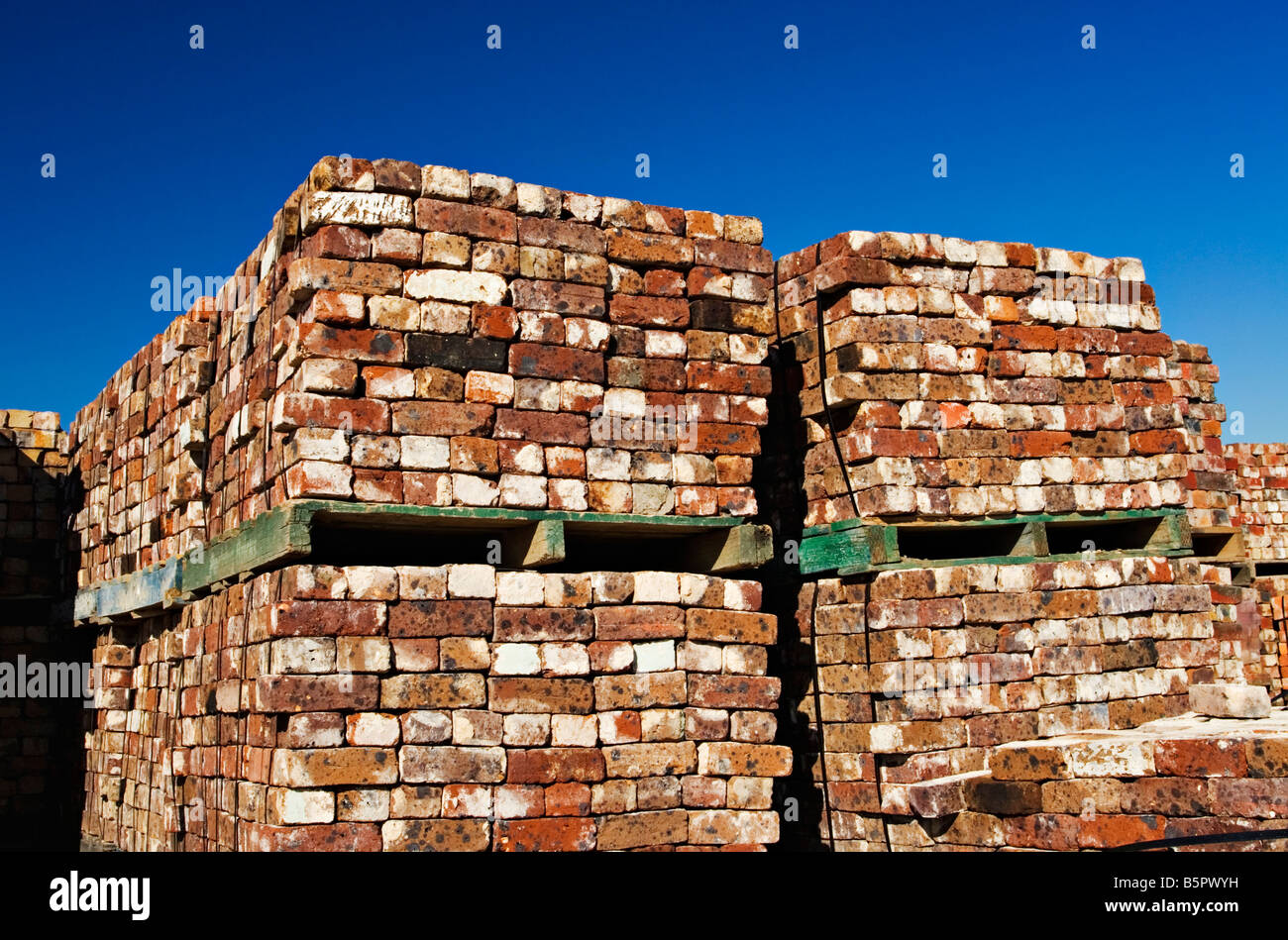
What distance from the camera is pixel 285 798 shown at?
5.18m

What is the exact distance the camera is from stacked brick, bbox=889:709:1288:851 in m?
5.23

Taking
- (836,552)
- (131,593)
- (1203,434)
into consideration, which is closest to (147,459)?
(131,593)

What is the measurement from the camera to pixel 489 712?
554cm

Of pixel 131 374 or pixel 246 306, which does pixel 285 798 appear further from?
pixel 131 374

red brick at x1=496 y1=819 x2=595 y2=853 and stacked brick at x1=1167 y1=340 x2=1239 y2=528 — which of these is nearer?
red brick at x1=496 y1=819 x2=595 y2=853

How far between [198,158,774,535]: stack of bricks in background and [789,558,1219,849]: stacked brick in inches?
42.0

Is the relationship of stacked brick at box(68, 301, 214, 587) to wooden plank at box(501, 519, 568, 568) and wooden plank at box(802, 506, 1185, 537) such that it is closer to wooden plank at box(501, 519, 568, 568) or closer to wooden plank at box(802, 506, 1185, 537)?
wooden plank at box(501, 519, 568, 568)

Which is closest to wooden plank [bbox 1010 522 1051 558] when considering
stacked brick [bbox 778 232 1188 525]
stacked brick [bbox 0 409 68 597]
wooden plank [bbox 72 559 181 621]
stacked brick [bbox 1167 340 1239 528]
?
stacked brick [bbox 778 232 1188 525]

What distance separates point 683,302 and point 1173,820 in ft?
10.7

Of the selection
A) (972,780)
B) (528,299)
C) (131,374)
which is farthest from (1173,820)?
(131,374)

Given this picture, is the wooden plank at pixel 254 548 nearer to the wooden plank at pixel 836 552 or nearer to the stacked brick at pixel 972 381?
the wooden plank at pixel 836 552

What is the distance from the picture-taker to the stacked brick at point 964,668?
258 inches

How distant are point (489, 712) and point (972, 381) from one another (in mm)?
3345

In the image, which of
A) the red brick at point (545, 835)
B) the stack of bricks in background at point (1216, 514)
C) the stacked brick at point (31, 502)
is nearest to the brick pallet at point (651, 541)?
the red brick at point (545, 835)
